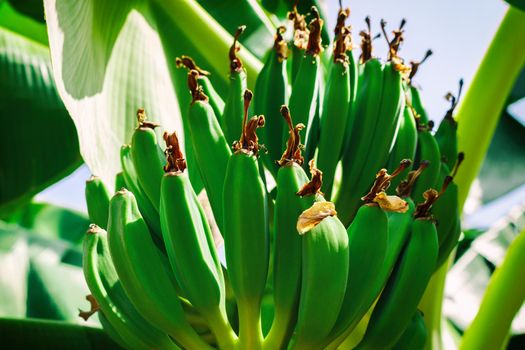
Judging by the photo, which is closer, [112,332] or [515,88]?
[112,332]

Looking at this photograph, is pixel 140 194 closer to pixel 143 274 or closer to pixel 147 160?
pixel 147 160

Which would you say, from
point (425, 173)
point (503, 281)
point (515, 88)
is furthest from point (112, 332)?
point (515, 88)

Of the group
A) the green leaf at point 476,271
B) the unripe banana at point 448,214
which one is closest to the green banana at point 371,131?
the unripe banana at point 448,214

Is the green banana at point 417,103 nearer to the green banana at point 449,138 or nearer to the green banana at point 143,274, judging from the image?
the green banana at point 449,138

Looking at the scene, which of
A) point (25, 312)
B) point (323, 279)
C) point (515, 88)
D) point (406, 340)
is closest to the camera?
point (323, 279)

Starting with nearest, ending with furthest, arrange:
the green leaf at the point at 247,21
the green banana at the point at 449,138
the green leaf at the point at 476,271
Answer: the green banana at the point at 449,138 → the green leaf at the point at 247,21 → the green leaf at the point at 476,271

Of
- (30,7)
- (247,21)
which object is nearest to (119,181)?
(247,21)

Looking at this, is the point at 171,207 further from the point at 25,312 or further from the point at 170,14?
the point at 25,312
